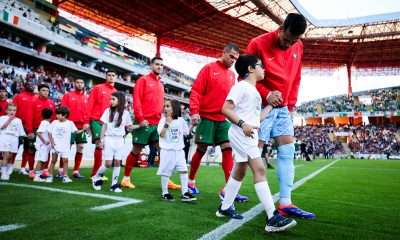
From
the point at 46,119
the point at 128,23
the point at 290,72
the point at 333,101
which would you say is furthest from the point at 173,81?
the point at 290,72

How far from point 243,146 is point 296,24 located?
141 cm

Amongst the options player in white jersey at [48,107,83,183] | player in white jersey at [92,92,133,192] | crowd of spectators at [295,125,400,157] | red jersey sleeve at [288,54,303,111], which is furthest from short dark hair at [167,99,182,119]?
crowd of spectators at [295,125,400,157]

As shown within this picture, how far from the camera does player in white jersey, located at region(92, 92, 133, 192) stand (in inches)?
192

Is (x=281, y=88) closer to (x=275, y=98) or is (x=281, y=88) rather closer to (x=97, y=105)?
(x=275, y=98)

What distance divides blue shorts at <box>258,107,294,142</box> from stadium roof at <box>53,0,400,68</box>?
30.3m

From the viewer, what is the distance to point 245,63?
3.00 meters

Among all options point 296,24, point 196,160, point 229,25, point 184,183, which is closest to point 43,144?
point 196,160

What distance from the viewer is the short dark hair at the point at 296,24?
10.5 ft

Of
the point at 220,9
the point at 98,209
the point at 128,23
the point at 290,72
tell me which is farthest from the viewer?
the point at 128,23

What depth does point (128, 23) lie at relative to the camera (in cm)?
3688

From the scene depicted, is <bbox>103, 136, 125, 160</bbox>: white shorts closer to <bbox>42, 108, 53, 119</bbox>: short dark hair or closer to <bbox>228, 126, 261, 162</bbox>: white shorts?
<bbox>42, 108, 53, 119</bbox>: short dark hair

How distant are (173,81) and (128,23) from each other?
1388 centimetres

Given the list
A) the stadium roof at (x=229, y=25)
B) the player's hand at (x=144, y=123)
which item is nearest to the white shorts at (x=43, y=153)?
the player's hand at (x=144, y=123)

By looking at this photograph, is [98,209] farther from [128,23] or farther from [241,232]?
[128,23]
